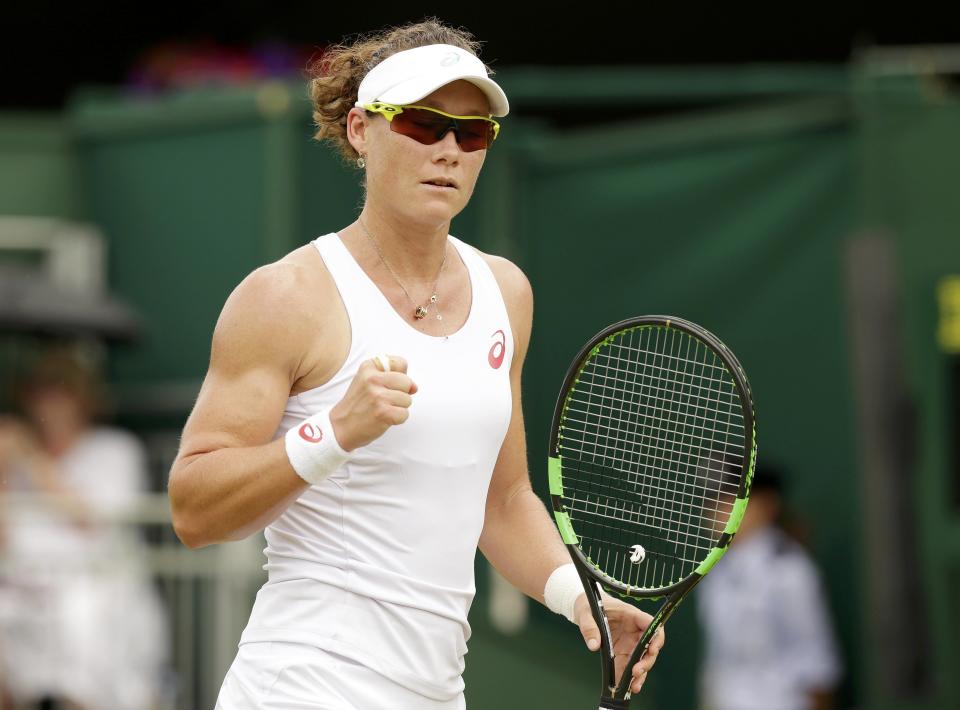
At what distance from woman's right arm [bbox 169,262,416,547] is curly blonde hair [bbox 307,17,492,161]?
46 cm

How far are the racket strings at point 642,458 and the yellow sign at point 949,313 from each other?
0.95 metres

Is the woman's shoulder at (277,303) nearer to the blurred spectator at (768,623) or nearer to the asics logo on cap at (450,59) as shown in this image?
the asics logo on cap at (450,59)

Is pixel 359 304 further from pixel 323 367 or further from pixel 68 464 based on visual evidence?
pixel 68 464

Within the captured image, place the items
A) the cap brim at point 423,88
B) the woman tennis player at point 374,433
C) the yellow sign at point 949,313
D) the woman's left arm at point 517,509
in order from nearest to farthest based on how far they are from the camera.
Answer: the woman tennis player at point 374,433 → the cap brim at point 423,88 → the woman's left arm at point 517,509 → the yellow sign at point 949,313

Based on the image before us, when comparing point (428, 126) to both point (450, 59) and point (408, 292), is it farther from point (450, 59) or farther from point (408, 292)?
point (408, 292)

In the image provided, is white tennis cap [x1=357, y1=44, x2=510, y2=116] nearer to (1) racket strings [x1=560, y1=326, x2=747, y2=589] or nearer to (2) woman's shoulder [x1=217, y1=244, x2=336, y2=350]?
(2) woman's shoulder [x1=217, y1=244, x2=336, y2=350]

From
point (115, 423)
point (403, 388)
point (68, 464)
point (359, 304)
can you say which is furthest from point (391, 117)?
point (115, 423)

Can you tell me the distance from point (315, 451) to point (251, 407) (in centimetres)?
18

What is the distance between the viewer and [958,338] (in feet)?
22.6

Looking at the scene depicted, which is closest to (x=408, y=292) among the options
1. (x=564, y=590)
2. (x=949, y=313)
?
(x=564, y=590)

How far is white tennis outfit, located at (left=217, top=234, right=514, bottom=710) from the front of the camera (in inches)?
124

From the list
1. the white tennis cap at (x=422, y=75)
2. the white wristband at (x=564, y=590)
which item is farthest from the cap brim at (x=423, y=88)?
the white wristband at (x=564, y=590)

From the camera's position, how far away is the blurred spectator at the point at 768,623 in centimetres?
701

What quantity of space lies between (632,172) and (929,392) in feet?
5.54
